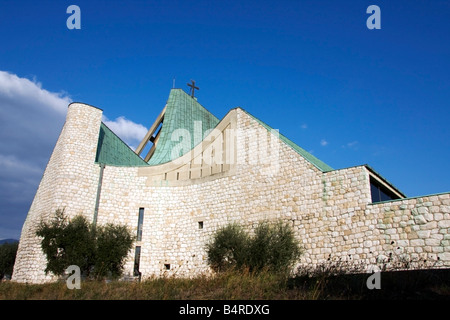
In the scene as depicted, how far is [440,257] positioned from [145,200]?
48.4ft

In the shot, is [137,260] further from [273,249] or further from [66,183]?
[273,249]

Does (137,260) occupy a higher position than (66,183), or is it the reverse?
(66,183)

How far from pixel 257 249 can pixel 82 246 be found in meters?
8.43

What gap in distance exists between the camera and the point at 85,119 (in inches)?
833

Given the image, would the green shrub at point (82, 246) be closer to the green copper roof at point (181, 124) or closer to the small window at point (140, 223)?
the small window at point (140, 223)

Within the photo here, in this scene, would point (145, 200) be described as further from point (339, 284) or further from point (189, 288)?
point (339, 284)

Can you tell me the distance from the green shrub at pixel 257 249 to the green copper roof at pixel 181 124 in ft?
32.2

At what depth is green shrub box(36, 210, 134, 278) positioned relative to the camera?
56.0 ft

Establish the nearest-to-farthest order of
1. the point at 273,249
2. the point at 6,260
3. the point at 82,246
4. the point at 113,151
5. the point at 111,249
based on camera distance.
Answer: the point at 273,249 → the point at 82,246 → the point at 111,249 → the point at 113,151 → the point at 6,260

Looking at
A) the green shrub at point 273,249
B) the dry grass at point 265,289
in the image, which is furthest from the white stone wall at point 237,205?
the dry grass at point 265,289

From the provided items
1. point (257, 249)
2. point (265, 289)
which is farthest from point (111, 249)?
point (265, 289)

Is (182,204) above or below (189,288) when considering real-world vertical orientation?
above

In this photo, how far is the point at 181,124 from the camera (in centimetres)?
2862
